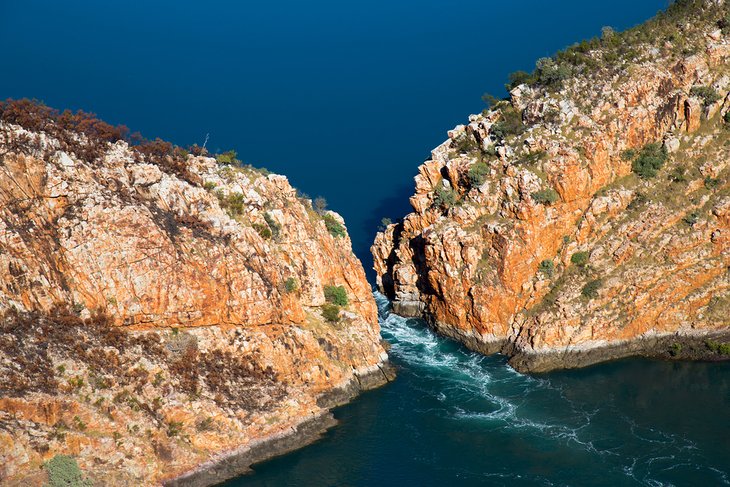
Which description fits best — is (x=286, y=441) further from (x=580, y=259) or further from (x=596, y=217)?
(x=596, y=217)

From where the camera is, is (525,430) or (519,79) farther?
(519,79)

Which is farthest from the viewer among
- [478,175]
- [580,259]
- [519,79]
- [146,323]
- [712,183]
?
[519,79]

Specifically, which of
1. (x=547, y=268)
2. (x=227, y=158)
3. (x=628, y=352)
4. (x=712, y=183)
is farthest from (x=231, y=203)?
→ (x=712, y=183)

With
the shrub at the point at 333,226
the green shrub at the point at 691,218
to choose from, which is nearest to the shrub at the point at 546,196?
the green shrub at the point at 691,218

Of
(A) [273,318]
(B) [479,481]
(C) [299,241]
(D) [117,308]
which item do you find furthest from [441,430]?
(D) [117,308]

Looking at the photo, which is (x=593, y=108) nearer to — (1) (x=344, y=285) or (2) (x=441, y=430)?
(1) (x=344, y=285)

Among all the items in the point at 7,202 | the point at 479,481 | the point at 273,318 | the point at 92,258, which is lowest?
the point at 479,481
